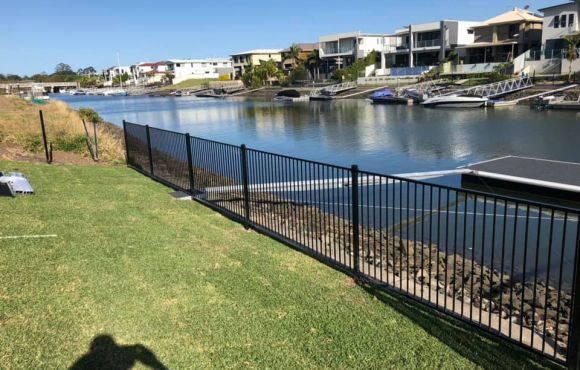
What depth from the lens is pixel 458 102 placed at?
52312mm

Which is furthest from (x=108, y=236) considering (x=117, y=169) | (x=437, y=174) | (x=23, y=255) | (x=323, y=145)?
(x=323, y=145)

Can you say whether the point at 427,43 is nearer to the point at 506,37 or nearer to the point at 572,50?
the point at 506,37

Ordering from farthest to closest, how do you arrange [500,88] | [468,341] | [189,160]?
[500,88] < [189,160] < [468,341]

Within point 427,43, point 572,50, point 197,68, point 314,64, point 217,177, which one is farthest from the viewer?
point 197,68

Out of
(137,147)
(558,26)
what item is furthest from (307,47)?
(137,147)

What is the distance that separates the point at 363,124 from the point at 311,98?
40425 millimetres

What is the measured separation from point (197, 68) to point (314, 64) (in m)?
85.3

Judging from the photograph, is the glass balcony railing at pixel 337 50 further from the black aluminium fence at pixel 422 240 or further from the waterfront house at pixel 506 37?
the black aluminium fence at pixel 422 240

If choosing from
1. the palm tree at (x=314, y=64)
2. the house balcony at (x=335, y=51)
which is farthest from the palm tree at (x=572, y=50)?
the palm tree at (x=314, y=64)

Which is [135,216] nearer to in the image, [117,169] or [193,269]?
[193,269]

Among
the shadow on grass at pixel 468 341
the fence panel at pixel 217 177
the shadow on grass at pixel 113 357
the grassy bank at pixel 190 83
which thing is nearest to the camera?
the shadow on grass at pixel 113 357

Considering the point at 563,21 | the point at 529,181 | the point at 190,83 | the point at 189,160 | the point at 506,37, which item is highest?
the point at 563,21

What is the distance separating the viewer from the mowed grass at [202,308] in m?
4.39

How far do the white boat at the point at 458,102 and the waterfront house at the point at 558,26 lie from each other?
1345 cm
